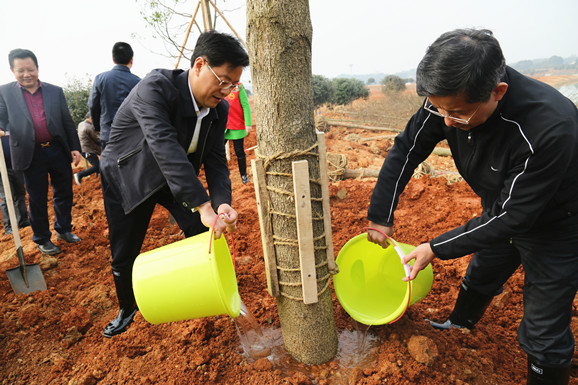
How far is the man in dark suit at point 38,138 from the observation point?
3951mm

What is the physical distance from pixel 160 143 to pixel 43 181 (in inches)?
119

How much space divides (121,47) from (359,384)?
4.10 m

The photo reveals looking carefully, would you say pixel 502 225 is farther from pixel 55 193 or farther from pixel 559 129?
pixel 55 193

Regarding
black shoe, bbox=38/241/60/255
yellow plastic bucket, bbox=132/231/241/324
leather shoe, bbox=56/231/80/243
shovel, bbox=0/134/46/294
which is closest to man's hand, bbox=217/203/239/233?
yellow plastic bucket, bbox=132/231/241/324

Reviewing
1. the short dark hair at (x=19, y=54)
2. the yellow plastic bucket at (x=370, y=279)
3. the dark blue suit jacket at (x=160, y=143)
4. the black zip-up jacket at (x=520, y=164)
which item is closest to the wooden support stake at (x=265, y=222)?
the dark blue suit jacket at (x=160, y=143)

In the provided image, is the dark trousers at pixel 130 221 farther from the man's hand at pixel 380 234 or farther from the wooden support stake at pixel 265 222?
the man's hand at pixel 380 234

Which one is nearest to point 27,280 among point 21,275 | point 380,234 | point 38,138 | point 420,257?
point 21,275

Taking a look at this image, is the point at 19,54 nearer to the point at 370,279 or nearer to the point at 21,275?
the point at 21,275

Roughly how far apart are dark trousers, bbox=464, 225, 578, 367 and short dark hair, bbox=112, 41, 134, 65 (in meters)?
4.20

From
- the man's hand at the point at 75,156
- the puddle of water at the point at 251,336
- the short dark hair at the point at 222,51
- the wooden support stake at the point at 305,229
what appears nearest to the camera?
the wooden support stake at the point at 305,229

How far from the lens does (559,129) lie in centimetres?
146

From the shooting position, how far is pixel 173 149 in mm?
1914

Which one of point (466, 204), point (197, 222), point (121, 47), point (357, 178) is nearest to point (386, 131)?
point (357, 178)

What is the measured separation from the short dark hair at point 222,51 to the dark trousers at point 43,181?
3025 millimetres
